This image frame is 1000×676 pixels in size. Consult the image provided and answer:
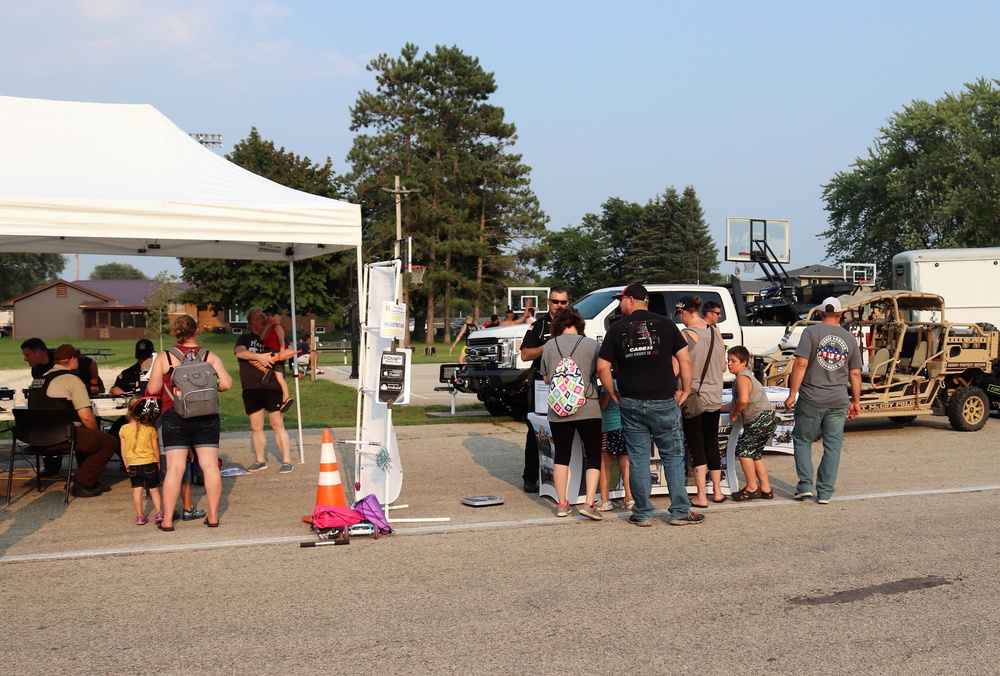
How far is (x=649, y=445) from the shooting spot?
7156 millimetres

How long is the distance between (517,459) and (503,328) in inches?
141

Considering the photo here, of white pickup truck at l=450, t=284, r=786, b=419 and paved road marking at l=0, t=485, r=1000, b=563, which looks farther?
white pickup truck at l=450, t=284, r=786, b=419

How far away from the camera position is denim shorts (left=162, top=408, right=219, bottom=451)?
7.02 m

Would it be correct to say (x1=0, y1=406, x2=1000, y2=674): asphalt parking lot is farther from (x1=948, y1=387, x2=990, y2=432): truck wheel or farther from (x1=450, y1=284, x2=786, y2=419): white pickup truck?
(x1=450, y1=284, x2=786, y2=419): white pickup truck

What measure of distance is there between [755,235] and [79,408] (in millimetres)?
24853

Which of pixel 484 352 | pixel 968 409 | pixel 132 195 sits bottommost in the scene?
pixel 968 409

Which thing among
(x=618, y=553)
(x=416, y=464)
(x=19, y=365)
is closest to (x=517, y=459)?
(x=416, y=464)

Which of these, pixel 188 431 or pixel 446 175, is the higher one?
pixel 446 175

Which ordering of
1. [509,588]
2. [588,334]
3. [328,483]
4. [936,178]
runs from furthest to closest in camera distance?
1. [936,178]
2. [588,334]
3. [328,483]
4. [509,588]

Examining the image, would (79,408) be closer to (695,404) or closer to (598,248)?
(695,404)

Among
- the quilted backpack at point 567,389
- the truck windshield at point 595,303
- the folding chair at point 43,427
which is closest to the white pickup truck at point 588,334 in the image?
the truck windshield at point 595,303

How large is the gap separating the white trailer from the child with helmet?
604 inches

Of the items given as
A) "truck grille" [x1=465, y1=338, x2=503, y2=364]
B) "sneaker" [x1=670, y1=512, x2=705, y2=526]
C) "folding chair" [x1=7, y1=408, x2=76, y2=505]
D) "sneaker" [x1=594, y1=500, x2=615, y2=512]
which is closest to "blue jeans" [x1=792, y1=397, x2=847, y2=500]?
"sneaker" [x1=670, y1=512, x2=705, y2=526]

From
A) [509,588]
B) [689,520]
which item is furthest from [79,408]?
[689,520]
